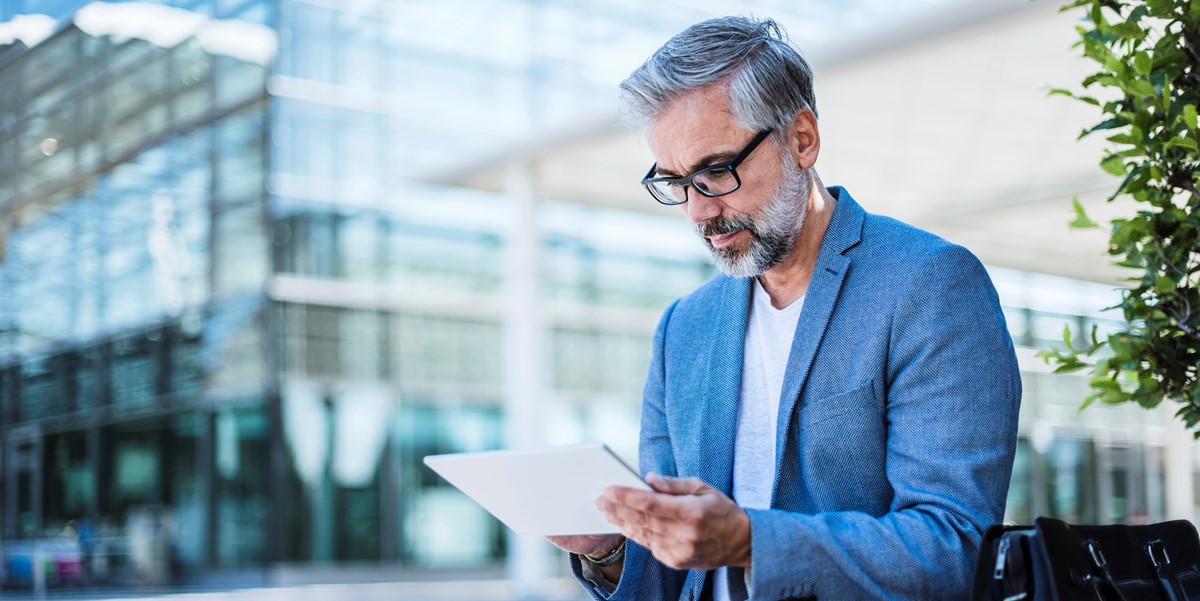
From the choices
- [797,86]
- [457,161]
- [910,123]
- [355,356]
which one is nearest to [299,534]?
[355,356]

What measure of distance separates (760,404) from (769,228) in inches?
11.7

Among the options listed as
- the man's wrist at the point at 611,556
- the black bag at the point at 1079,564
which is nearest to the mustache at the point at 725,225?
the man's wrist at the point at 611,556

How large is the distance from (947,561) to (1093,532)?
20cm

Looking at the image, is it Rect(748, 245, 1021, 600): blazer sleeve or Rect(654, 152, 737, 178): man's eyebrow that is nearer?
Rect(748, 245, 1021, 600): blazer sleeve

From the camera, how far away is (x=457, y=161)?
1459 cm

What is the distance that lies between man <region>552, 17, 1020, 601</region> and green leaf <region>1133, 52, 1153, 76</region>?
→ 0.51 m

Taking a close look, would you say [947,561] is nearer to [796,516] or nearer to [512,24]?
[796,516]

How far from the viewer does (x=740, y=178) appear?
6.70 feet

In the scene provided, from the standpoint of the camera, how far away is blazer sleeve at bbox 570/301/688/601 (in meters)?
2.12

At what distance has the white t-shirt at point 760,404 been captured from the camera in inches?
81.1

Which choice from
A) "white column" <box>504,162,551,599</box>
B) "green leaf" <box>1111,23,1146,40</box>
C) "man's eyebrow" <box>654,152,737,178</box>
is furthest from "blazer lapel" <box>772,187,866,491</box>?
"white column" <box>504,162,551,599</box>

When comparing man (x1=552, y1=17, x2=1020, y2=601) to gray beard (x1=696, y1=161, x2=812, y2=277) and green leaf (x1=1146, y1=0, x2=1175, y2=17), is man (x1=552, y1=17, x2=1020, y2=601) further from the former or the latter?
green leaf (x1=1146, y1=0, x2=1175, y2=17)

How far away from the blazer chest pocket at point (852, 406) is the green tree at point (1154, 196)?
2.11 feet

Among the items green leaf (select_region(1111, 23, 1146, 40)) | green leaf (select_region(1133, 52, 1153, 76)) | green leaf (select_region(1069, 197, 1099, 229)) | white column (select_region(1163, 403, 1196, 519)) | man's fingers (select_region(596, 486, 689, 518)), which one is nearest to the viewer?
man's fingers (select_region(596, 486, 689, 518))
